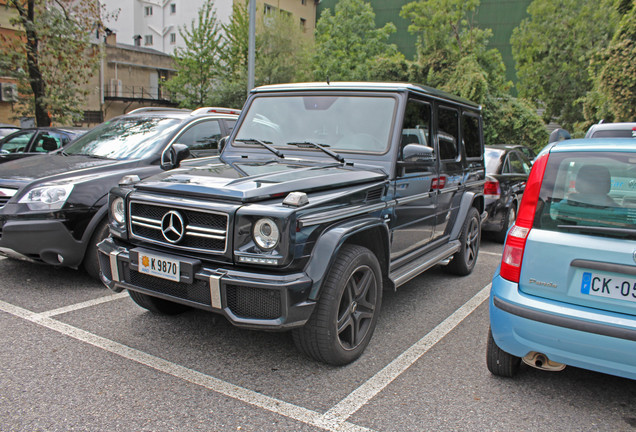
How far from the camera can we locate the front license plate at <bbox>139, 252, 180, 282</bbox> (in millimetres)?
3172

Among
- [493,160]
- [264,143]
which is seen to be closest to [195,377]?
[264,143]

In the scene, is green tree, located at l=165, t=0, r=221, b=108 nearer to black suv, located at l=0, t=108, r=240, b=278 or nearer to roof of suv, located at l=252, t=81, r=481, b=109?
black suv, located at l=0, t=108, r=240, b=278

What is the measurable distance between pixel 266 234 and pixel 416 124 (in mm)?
2238

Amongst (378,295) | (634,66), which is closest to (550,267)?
(378,295)

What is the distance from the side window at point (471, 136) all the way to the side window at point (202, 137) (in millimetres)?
3080

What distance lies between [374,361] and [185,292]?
1.44 metres

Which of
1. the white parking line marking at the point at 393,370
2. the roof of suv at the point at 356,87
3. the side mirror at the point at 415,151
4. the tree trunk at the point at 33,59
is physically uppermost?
the tree trunk at the point at 33,59

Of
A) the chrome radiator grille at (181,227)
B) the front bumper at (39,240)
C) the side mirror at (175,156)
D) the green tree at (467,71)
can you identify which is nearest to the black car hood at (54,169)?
the side mirror at (175,156)

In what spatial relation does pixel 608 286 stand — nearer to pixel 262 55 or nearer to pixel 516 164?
pixel 516 164

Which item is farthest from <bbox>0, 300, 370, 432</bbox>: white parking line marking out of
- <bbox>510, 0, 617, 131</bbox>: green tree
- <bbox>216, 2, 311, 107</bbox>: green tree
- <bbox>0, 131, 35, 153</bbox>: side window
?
<bbox>510, 0, 617, 131</bbox>: green tree

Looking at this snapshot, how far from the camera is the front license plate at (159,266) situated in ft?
10.4

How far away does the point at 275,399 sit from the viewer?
3.07 meters

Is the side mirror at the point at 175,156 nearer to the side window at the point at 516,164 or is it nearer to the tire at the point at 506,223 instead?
the tire at the point at 506,223

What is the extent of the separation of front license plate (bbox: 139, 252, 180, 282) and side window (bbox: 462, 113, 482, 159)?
13.1 ft
